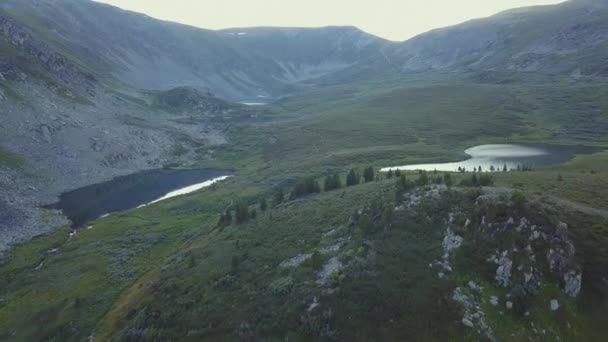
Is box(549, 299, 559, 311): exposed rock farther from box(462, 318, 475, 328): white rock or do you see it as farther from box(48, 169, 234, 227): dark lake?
box(48, 169, 234, 227): dark lake

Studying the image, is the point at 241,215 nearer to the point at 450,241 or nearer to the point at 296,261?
the point at 296,261

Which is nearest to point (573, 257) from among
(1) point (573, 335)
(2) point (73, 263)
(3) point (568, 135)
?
(1) point (573, 335)

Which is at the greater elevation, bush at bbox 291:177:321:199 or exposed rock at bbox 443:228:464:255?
exposed rock at bbox 443:228:464:255

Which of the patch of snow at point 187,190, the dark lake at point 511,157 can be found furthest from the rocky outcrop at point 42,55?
the dark lake at point 511,157

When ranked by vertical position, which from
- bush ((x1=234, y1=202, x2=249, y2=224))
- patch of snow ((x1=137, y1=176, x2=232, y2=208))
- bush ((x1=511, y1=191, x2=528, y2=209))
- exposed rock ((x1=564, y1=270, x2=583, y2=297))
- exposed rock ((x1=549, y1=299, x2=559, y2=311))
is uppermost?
bush ((x1=511, y1=191, x2=528, y2=209))

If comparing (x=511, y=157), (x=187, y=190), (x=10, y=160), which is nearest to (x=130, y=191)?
(x=187, y=190)

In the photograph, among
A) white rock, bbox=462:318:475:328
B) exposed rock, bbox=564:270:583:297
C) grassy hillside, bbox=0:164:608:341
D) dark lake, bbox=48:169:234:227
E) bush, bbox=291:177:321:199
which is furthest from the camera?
dark lake, bbox=48:169:234:227

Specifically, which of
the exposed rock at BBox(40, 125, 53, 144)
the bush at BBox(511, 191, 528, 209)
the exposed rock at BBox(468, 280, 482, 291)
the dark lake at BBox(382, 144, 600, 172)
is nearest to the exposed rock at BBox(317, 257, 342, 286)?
the exposed rock at BBox(468, 280, 482, 291)
